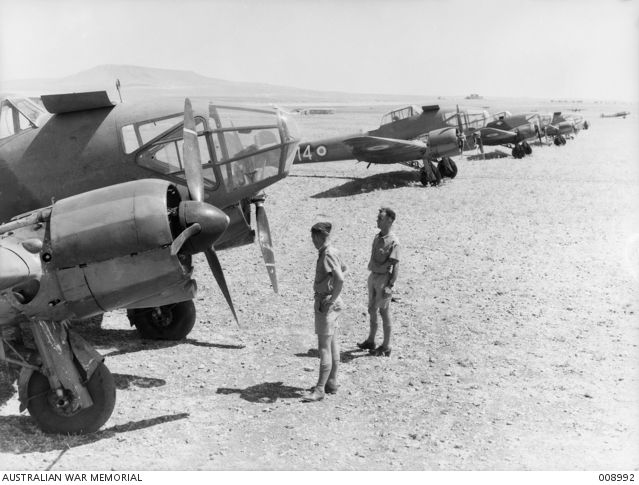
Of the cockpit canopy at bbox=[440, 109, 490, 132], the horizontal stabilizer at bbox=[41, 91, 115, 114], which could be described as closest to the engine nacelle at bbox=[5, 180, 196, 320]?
the horizontal stabilizer at bbox=[41, 91, 115, 114]

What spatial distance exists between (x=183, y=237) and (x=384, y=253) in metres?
2.86

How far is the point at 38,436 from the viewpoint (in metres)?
5.66

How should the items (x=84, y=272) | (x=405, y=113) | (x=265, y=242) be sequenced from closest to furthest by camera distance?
(x=84, y=272) → (x=265, y=242) → (x=405, y=113)

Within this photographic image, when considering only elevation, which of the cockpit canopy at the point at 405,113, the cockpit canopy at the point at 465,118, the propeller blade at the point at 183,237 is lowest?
the propeller blade at the point at 183,237

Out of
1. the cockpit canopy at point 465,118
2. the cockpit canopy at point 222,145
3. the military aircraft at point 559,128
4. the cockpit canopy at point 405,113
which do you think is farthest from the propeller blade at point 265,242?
the military aircraft at point 559,128

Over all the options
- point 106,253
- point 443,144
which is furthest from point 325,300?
point 443,144

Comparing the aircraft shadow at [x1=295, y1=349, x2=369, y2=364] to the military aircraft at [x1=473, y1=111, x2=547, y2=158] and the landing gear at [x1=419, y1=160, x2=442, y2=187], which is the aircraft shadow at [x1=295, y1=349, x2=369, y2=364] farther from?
the military aircraft at [x1=473, y1=111, x2=547, y2=158]

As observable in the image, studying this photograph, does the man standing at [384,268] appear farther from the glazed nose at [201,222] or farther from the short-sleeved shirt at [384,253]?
the glazed nose at [201,222]

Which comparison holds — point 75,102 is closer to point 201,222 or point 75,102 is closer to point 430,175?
point 201,222

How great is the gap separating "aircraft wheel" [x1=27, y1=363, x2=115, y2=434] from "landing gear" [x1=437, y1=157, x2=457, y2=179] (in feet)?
58.9

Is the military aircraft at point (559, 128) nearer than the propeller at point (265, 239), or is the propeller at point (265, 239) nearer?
the propeller at point (265, 239)

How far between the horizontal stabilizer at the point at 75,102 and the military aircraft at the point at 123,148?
1 centimetres

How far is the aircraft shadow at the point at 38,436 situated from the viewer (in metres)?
5.44

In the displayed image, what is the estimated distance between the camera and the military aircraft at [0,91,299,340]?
7684 mm
